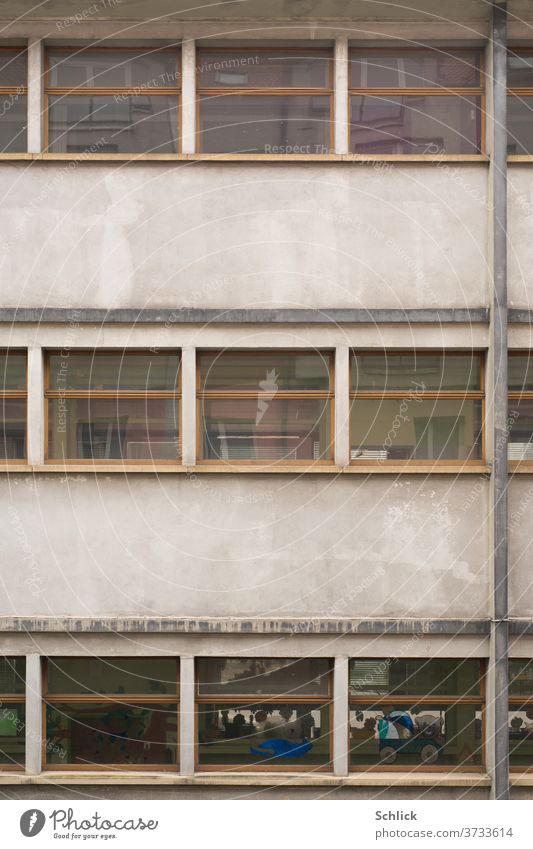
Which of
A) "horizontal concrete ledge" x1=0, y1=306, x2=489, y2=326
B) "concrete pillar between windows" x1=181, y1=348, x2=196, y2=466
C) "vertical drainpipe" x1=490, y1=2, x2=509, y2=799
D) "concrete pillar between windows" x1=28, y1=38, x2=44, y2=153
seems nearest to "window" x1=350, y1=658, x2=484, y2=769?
"vertical drainpipe" x1=490, y1=2, x2=509, y2=799

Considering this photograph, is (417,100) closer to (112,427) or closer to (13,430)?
(112,427)

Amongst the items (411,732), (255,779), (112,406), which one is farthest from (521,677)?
(112,406)

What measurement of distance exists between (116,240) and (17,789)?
6447 mm

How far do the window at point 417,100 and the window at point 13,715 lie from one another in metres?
7.44

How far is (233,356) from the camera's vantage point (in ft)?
35.9

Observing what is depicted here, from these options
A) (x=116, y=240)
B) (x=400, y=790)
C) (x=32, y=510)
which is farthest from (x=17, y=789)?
(x=116, y=240)

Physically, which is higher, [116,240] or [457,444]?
[116,240]

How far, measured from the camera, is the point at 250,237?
35.4 ft

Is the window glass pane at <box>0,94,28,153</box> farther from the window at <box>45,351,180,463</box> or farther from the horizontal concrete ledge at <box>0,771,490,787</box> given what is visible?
the horizontal concrete ledge at <box>0,771,490,787</box>

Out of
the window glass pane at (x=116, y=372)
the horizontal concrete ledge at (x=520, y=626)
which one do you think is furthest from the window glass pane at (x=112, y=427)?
the horizontal concrete ledge at (x=520, y=626)

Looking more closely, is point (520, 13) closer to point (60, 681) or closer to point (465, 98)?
point (465, 98)

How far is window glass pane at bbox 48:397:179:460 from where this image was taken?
10977mm

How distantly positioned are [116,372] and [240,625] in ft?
10.8

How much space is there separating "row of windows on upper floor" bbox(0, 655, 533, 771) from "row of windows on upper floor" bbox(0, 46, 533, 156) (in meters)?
6.15
